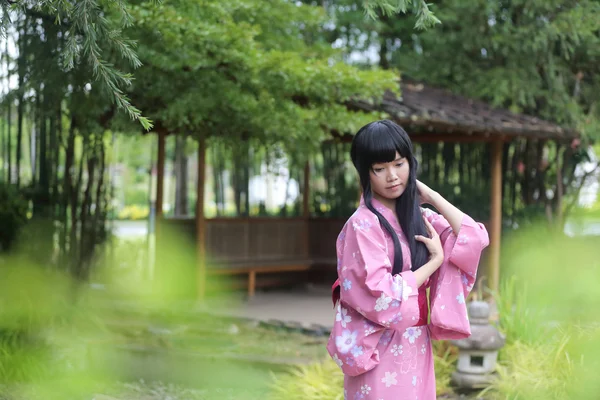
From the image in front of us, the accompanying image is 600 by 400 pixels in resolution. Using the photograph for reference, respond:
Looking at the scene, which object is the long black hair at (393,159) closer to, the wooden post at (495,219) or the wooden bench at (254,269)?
the wooden bench at (254,269)

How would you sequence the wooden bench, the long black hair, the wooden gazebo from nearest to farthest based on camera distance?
the long black hair < the wooden gazebo < the wooden bench

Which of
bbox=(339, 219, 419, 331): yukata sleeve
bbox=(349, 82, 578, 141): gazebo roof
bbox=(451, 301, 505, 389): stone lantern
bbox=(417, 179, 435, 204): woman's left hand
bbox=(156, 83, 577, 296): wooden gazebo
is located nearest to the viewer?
bbox=(339, 219, 419, 331): yukata sleeve

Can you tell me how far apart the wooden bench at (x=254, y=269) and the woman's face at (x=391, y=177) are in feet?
20.9

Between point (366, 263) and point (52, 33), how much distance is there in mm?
4475

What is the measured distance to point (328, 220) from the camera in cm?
1045

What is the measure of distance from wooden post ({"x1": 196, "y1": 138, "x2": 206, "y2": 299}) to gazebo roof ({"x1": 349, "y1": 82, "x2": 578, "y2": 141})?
1744 mm

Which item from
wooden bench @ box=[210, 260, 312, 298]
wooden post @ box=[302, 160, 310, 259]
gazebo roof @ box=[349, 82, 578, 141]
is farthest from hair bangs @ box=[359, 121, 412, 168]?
wooden post @ box=[302, 160, 310, 259]

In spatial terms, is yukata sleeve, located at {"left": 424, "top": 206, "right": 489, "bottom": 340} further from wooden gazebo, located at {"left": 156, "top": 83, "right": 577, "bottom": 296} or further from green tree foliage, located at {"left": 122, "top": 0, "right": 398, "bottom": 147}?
wooden gazebo, located at {"left": 156, "top": 83, "right": 577, "bottom": 296}

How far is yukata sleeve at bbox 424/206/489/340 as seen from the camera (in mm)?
2586

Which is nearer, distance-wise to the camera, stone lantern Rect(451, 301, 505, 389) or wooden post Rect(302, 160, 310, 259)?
stone lantern Rect(451, 301, 505, 389)

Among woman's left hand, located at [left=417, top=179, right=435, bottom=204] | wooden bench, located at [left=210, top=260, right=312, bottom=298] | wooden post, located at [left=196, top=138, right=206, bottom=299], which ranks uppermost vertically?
woman's left hand, located at [left=417, top=179, right=435, bottom=204]

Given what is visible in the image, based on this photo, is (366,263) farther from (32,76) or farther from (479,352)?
(32,76)

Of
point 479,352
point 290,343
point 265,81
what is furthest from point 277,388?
point 265,81

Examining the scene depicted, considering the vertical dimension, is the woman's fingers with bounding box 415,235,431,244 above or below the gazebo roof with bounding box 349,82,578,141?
below
